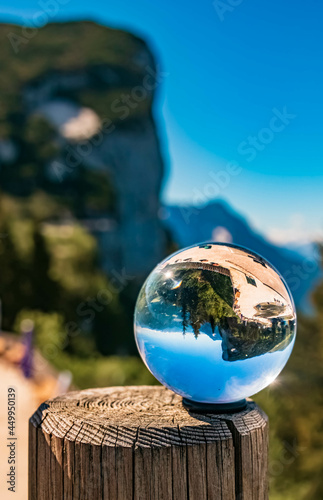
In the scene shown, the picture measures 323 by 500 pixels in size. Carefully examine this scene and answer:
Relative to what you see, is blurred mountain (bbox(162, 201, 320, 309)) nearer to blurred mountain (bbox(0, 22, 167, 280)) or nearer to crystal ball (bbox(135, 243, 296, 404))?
blurred mountain (bbox(0, 22, 167, 280))

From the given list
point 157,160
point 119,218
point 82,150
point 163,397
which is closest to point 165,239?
point 119,218

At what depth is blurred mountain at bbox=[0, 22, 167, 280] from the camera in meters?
19.1

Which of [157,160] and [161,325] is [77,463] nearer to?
[161,325]

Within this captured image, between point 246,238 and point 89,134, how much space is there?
11135 mm

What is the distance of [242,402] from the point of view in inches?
59.9

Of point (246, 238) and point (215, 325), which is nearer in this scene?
point (215, 325)
